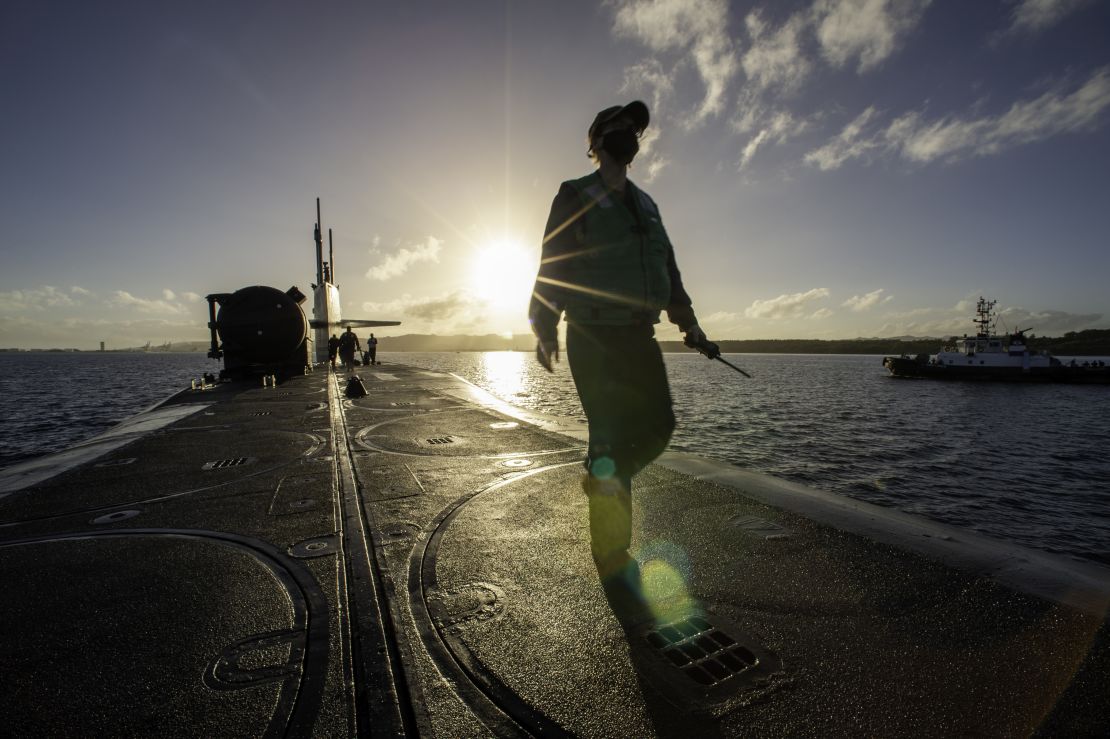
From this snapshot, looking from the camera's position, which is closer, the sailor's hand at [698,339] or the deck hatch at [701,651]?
the deck hatch at [701,651]

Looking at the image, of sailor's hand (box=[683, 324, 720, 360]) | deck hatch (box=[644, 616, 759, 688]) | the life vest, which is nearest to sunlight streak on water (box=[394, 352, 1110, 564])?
sailor's hand (box=[683, 324, 720, 360])

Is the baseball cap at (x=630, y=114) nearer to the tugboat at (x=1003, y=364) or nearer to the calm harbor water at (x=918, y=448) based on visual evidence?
the calm harbor water at (x=918, y=448)

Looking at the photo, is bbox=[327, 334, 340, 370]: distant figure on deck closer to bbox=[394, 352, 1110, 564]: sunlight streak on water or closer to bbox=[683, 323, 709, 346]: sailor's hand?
bbox=[394, 352, 1110, 564]: sunlight streak on water

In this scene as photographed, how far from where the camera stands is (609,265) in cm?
277

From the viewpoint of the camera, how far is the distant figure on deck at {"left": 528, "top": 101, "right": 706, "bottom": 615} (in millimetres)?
2764

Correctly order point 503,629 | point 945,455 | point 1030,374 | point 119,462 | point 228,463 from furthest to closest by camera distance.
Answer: point 1030,374 < point 945,455 < point 119,462 < point 228,463 < point 503,629

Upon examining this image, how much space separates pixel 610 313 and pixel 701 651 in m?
1.71

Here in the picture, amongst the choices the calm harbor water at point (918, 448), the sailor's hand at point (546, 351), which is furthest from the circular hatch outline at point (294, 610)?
the calm harbor water at point (918, 448)

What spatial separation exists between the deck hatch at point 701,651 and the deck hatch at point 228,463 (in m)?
5.25

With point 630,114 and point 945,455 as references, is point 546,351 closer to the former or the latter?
point 630,114

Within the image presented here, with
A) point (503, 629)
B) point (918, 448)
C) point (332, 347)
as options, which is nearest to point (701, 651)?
point (503, 629)

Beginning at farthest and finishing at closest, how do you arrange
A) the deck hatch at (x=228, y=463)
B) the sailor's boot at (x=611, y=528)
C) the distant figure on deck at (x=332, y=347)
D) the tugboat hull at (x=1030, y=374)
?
the tugboat hull at (x=1030, y=374) < the distant figure on deck at (x=332, y=347) < the deck hatch at (x=228, y=463) < the sailor's boot at (x=611, y=528)

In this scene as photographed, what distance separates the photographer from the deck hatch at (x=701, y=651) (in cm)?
183

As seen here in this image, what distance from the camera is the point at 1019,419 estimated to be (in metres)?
26.6
